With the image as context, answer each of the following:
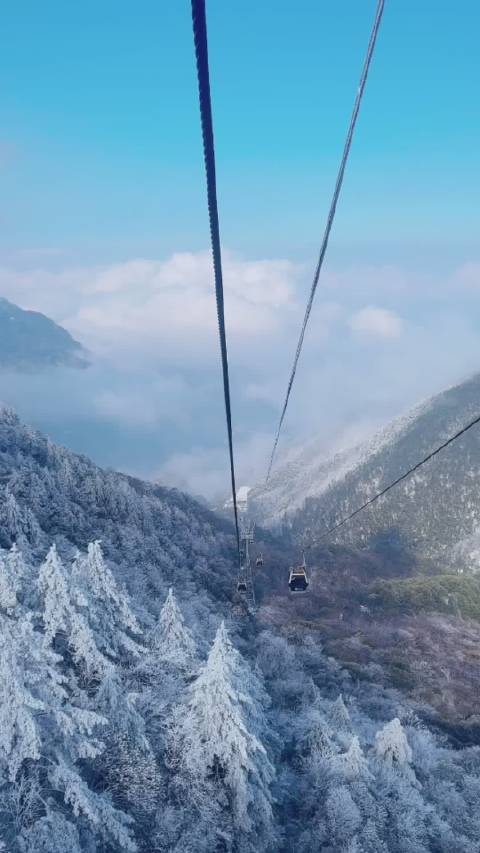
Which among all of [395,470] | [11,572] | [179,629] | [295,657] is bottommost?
[295,657]

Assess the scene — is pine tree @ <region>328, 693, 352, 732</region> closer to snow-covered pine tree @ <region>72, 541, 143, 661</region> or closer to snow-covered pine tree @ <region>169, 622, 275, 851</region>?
snow-covered pine tree @ <region>169, 622, 275, 851</region>

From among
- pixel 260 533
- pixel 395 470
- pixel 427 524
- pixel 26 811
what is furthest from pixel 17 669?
pixel 395 470

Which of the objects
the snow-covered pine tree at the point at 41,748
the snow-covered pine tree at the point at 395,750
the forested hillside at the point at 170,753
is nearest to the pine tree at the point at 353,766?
the forested hillside at the point at 170,753

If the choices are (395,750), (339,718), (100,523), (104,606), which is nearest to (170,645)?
(104,606)

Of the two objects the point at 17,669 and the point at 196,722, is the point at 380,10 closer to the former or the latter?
the point at 17,669

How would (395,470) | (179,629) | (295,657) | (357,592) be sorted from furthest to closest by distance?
(395,470)
(357,592)
(295,657)
(179,629)

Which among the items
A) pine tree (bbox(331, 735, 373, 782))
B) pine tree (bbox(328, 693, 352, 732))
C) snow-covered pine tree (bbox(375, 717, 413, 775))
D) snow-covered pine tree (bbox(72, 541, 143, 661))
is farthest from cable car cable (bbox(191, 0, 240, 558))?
pine tree (bbox(328, 693, 352, 732))

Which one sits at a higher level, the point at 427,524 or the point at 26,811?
the point at 427,524
